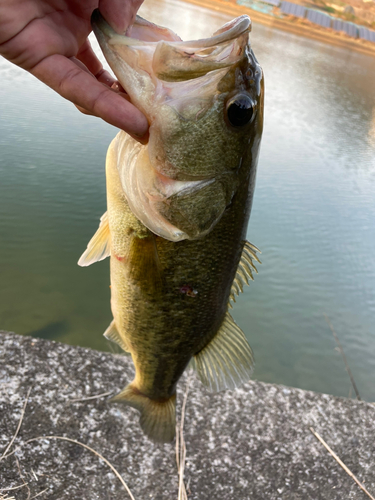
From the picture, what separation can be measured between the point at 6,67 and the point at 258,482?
8419 mm

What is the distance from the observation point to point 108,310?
3.75 metres

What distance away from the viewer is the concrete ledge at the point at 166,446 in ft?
5.88

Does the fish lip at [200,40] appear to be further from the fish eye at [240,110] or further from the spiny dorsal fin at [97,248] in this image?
the spiny dorsal fin at [97,248]

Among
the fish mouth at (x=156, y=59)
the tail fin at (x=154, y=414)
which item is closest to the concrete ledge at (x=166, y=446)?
the tail fin at (x=154, y=414)

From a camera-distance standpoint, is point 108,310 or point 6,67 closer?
point 108,310

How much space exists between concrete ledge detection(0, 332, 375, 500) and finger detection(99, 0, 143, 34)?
5.89ft

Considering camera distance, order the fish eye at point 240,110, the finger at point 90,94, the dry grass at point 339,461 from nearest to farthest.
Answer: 1. the finger at point 90,94
2. the fish eye at point 240,110
3. the dry grass at point 339,461

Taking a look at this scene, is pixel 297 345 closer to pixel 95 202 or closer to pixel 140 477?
pixel 140 477

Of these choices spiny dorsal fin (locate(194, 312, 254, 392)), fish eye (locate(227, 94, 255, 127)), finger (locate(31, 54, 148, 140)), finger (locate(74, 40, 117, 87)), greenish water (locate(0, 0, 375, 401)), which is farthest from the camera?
greenish water (locate(0, 0, 375, 401))

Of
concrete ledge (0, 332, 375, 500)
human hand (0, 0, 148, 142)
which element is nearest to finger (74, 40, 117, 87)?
human hand (0, 0, 148, 142)

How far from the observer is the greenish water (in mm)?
3670

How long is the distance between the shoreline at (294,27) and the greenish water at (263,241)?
2187 centimetres

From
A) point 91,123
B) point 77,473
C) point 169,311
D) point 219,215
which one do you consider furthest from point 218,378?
point 91,123

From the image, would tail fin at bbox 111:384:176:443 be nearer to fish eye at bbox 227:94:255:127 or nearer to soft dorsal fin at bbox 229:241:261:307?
soft dorsal fin at bbox 229:241:261:307
